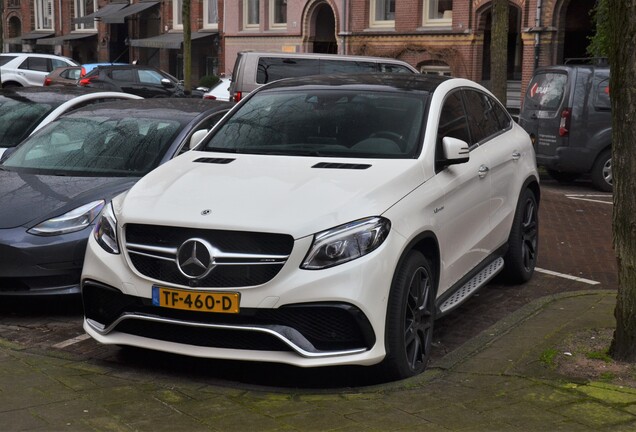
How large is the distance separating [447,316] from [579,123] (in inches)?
314

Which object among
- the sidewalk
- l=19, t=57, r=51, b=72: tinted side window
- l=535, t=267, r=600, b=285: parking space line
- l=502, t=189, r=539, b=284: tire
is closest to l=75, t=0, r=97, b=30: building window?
l=19, t=57, r=51, b=72: tinted side window

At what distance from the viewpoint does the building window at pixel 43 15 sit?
182ft

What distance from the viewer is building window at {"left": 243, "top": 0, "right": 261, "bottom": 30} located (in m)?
39.5

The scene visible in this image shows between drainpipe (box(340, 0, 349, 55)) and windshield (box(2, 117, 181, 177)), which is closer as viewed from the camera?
windshield (box(2, 117, 181, 177))

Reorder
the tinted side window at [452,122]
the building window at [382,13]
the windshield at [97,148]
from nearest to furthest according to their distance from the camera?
the tinted side window at [452,122] → the windshield at [97,148] → the building window at [382,13]

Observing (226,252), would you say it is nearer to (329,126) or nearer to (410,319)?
(410,319)

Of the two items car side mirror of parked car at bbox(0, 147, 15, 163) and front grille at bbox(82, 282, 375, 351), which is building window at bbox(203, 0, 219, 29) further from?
front grille at bbox(82, 282, 375, 351)

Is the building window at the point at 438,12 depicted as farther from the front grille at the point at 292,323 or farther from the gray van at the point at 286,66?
the front grille at the point at 292,323

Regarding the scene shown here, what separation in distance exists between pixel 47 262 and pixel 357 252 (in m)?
2.61

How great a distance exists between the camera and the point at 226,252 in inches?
202

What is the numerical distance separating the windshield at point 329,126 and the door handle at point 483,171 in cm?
69

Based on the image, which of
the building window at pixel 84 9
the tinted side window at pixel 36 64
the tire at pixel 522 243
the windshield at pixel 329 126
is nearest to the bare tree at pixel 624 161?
the windshield at pixel 329 126

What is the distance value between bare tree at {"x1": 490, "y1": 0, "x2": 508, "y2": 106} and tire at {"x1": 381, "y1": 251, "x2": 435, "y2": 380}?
10.9 meters

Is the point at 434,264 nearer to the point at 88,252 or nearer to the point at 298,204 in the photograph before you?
the point at 298,204
